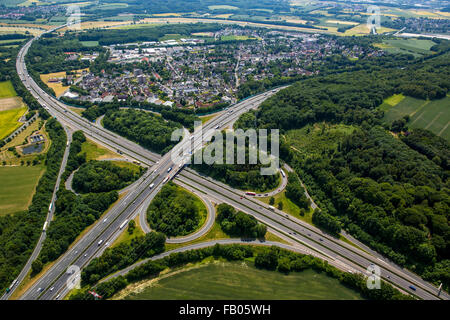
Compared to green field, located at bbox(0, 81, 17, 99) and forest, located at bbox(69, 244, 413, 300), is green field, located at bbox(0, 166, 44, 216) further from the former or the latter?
green field, located at bbox(0, 81, 17, 99)

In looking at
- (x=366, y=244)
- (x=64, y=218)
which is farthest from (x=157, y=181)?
(x=366, y=244)

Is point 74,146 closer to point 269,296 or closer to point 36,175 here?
point 36,175

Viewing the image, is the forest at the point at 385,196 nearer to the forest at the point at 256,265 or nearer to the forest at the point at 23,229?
the forest at the point at 256,265

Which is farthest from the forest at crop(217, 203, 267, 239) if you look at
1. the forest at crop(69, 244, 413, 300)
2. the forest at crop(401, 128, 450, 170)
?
the forest at crop(401, 128, 450, 170)

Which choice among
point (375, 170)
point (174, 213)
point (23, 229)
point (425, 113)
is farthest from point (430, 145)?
point (23, 229)

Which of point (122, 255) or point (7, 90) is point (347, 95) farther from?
point (7, 90)

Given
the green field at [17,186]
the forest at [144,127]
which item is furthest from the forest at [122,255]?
the forest at [144,127]
